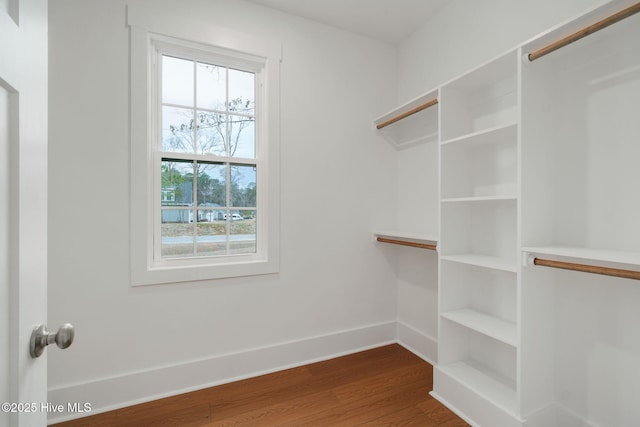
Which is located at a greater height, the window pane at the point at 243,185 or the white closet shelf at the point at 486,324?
the window pane at the point at 243,185

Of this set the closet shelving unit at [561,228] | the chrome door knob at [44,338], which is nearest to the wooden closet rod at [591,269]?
the closet shelving unit at [561,228]

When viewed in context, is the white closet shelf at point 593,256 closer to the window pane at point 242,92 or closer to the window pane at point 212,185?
the window pane at point 212,185

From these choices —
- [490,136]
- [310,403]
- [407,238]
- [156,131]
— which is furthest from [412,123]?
[310,403]

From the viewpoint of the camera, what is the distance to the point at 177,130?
2111mm

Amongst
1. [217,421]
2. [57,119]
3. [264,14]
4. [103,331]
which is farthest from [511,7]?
[103,331]

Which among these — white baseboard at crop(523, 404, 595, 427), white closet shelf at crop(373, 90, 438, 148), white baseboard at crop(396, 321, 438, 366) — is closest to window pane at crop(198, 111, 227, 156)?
white closet shelf at crop(373, 90, 438, 148)

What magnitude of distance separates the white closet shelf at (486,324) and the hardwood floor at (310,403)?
1.81ft

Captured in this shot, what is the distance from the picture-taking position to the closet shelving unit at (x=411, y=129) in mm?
2154

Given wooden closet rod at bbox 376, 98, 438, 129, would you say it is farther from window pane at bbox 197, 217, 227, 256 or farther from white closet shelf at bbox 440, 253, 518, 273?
window pane at bbox 197, 217, 227, 256

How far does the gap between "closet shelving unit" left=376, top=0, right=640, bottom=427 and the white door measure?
1829mm

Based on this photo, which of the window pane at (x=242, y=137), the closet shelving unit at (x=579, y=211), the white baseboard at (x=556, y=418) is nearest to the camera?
the closet shelving unit at (x=579, y=211)

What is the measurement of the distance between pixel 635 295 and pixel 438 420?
Answer: 118 centimetres

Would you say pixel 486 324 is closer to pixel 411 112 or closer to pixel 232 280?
pixel 411 112

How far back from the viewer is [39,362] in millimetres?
692
